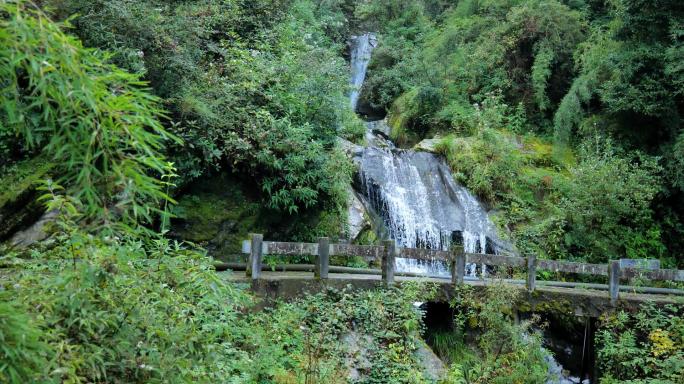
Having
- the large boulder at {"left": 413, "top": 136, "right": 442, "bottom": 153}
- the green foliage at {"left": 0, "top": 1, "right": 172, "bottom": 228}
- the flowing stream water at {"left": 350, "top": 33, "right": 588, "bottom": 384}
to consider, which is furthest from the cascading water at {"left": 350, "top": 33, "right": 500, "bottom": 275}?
the green foliage at {"left": 0, "top": 1, "right": 172, "bottom": 228}

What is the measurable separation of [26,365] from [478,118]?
15.3 m

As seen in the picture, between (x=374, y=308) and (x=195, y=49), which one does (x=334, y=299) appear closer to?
(x=374, y=308)

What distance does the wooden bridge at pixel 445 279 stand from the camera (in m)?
8.66

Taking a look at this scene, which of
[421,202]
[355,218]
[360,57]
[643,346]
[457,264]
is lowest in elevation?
[643,346]

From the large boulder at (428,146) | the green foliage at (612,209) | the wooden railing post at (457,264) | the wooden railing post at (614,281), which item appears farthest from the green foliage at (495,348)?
the large boulder at (428,146)

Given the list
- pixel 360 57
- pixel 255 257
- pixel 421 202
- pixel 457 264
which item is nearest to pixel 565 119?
pixel 421 202

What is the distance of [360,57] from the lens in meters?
24.9

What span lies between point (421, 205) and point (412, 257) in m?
4.34

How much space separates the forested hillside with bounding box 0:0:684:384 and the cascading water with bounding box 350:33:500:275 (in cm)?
39

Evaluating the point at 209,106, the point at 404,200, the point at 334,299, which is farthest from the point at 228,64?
the point at 334,299

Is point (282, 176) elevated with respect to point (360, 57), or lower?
lower

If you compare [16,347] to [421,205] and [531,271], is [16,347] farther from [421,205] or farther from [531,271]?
[421,205]

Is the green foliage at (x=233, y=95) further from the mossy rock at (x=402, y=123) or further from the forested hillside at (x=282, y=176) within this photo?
the mossy rock at (x=402, y=123)

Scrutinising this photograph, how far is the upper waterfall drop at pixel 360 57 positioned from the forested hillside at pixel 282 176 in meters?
3.89
